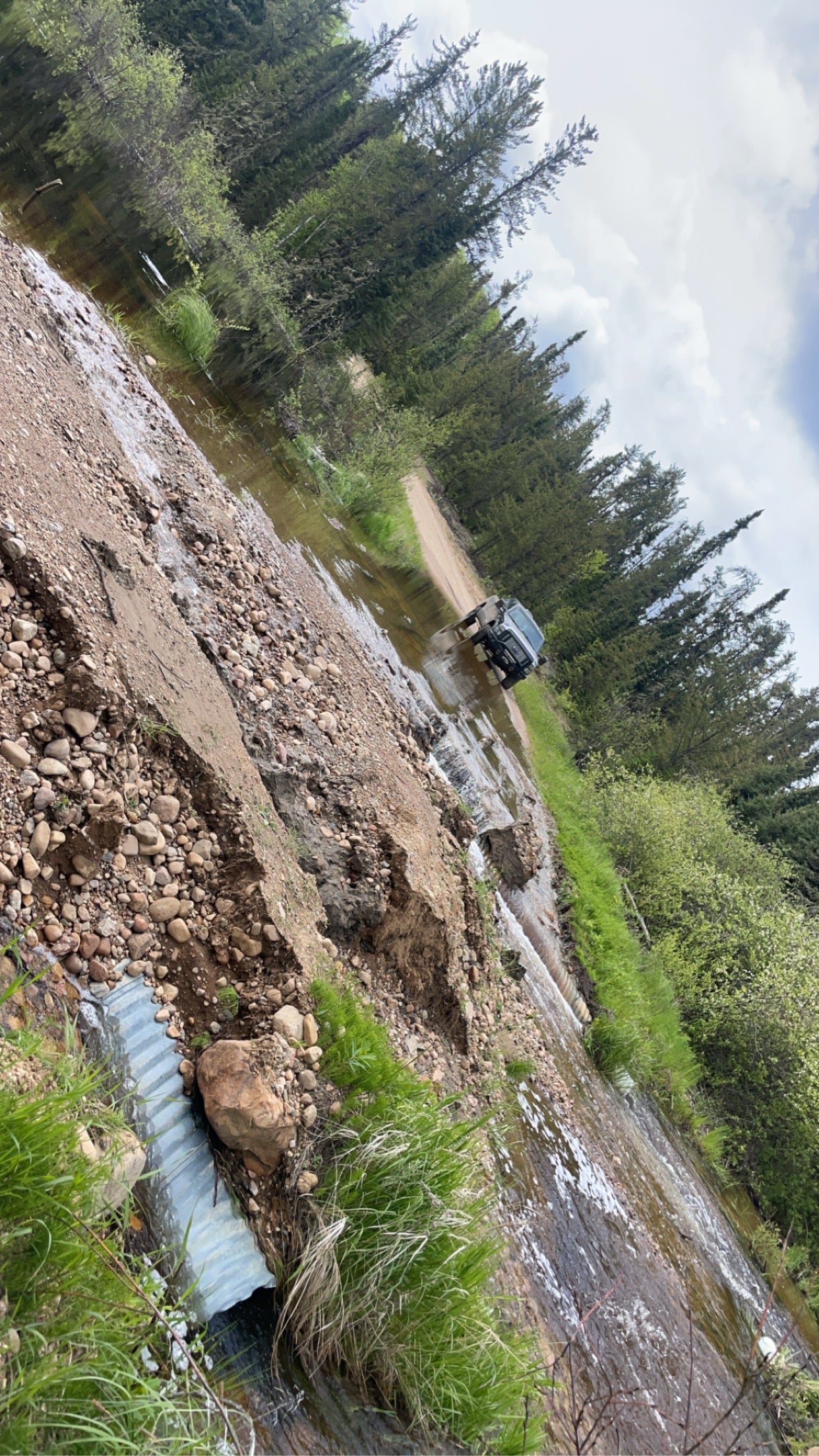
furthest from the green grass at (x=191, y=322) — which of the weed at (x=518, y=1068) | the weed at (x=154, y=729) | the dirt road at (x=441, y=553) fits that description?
the weed at (x=518, y=1068)

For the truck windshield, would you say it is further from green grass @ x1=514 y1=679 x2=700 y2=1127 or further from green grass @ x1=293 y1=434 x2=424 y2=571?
green grass @ x1=514 y1=679 x2=700 y2=1127

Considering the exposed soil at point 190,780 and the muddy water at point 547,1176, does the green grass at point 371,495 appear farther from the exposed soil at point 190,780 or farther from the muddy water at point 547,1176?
the exposed soil at point 190,780

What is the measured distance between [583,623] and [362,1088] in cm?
4996

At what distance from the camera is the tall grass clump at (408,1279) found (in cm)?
446

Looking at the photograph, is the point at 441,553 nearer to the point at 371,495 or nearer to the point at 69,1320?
the point at 371,495

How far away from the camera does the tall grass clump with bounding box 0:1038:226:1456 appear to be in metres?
2.75

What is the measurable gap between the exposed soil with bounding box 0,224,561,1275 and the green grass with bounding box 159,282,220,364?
3395 millimetres

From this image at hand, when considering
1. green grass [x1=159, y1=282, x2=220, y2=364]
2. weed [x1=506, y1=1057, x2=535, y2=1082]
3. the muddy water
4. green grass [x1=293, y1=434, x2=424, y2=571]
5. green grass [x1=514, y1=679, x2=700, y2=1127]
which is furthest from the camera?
green grass [x1=293, y1=434, x2=424, y2=571]

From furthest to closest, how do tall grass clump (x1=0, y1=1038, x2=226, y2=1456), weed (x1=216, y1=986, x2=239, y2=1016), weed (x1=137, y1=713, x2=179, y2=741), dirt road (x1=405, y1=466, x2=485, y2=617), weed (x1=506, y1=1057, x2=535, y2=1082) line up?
dirt road (x1=405, y1=466, x2=485, y2=617) → weed (x1=506, y1=1057, x2=535, y2=1082) → weed (x1=137, y1=713, x2=179, y2=741) → weed (x1=216, y1=986, x2=239, y2=1016) → tall grass clump (x1=0, y1=1038, x2=226, y2=1456)

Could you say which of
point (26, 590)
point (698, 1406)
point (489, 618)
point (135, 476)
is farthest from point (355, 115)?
point (698, 1406)

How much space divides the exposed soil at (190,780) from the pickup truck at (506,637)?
31.4 feet

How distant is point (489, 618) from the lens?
20969 millimetres

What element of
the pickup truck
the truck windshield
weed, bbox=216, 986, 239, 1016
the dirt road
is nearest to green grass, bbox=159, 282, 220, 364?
the pickup truck

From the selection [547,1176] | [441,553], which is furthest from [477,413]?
[547,1176]
